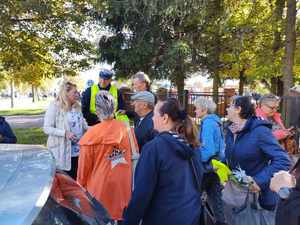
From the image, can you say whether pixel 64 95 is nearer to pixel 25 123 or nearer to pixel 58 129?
pixel 58 129

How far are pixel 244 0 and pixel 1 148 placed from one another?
47.4 ft

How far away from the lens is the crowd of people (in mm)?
2934

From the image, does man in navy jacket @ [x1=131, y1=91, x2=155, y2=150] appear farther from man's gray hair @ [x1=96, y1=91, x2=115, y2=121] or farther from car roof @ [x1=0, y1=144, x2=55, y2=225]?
car roof @ [x1=0, y1=144, x2=55, y2=225]

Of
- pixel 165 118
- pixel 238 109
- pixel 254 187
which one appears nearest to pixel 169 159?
pixel 165 118

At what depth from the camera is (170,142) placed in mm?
2949

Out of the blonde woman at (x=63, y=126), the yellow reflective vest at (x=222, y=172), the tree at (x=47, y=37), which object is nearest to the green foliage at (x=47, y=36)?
the tree at (x=47, y=37)

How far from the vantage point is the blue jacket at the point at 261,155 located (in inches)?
144

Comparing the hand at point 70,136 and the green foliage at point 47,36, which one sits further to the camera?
the green foliage at point 47,36

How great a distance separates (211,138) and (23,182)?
11.8ft

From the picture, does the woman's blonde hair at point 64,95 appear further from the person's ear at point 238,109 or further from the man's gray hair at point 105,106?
the person's ear at point 238,109

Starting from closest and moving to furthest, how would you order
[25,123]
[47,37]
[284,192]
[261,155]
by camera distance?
1. [284,192]
2. [261,155]
3. [47,37]
4. [25,123]

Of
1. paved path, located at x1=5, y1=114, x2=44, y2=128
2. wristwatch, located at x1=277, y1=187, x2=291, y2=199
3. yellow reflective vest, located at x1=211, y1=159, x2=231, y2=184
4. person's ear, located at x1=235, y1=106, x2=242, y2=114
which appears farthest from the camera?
paved path, located at x1=5, y1=114, x2=44, y2=128

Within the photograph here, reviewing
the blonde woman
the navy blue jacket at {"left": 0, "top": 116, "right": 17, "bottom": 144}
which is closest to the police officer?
the blonde woman

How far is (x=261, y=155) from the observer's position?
→ 12.3 ft
